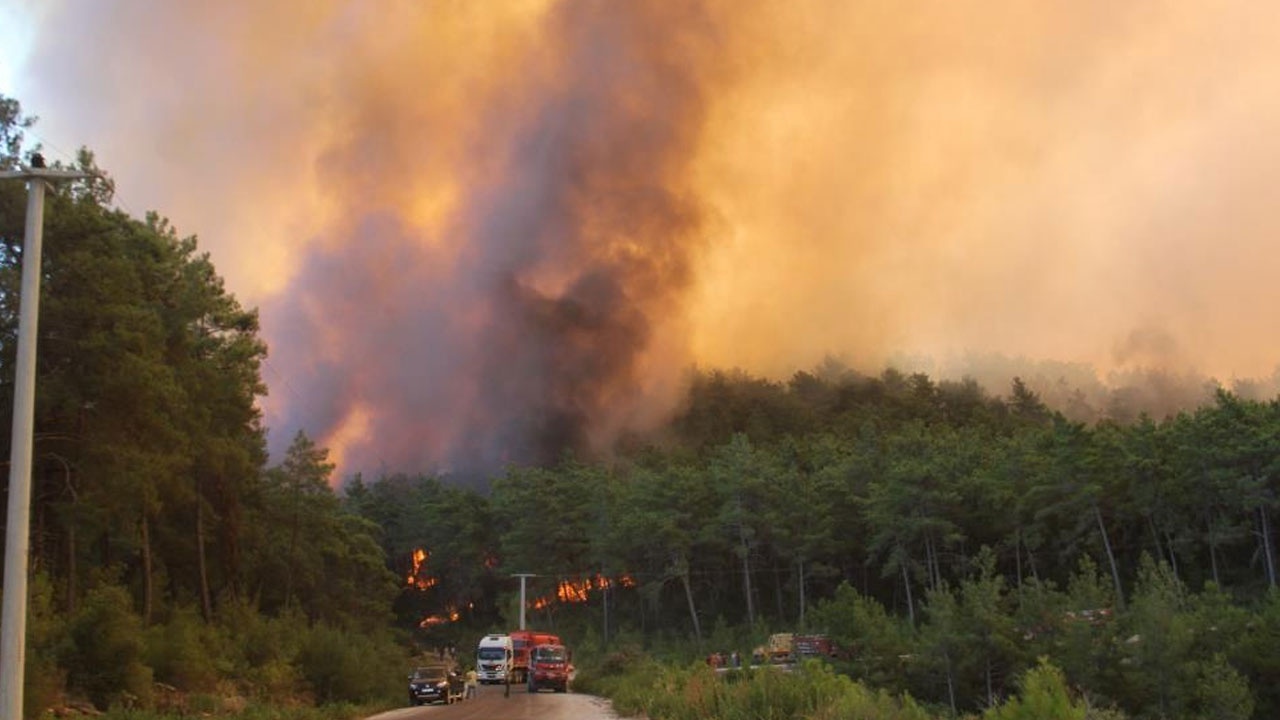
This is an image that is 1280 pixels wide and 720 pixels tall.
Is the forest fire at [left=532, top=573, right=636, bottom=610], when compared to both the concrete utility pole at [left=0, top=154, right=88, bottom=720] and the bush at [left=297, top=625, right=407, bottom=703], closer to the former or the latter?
the bush at [left=297, top=625, right=407, bottom=703]

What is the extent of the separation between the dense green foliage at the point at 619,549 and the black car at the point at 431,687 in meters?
1.54

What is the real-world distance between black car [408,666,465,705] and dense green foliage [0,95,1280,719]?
154 cm

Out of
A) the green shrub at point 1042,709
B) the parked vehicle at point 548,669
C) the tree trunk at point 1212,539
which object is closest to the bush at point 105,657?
the green shrub at point 1042,709

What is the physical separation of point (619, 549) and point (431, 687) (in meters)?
54.3

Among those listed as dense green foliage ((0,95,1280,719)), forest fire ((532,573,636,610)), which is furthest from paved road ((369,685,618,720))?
forest fire ((532,573,636,610))

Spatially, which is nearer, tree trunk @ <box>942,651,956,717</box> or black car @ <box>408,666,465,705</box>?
black car @ <box>408,666,465,705</box>

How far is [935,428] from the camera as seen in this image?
14138 centimetres

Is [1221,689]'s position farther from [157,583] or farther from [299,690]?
[157,583]

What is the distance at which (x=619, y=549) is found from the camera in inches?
4055

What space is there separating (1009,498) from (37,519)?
70054 millimetres

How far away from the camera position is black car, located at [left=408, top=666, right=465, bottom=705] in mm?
49406

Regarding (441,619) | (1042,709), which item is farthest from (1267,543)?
(441,619)

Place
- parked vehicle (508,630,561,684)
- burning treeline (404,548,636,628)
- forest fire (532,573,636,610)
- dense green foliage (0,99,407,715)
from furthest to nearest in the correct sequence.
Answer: forest fire (532,573,636,610), burning treeline (404,548,636,628), parked vehicle (508,630,561,684), dense green foliage (0,99,407,715)

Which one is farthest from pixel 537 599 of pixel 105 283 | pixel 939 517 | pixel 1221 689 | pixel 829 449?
pixel 105 283
